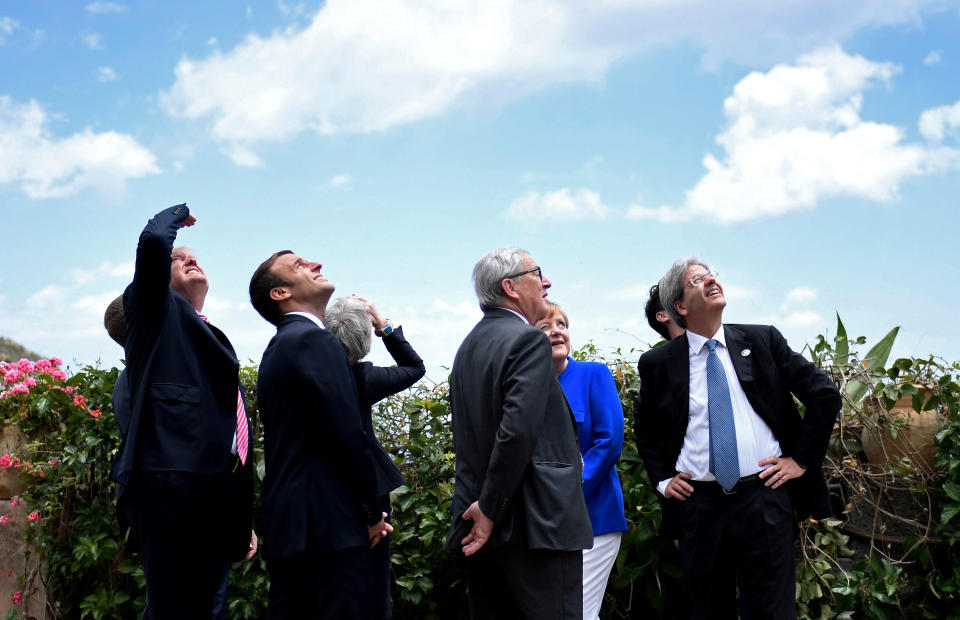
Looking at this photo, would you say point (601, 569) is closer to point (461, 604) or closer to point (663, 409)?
point (663, 409)

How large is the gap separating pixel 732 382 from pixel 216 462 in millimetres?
2234

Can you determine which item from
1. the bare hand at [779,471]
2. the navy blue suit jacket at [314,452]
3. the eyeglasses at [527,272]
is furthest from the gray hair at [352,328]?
the bare hand at [779,471]

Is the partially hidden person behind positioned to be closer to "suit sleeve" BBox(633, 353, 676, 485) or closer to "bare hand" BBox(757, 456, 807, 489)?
"suit sleeve" BBox(633, 353, 676, 485)

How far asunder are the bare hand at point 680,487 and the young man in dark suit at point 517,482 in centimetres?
91

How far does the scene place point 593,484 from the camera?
388 cm

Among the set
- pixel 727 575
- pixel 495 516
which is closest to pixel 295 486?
pixel 495 516

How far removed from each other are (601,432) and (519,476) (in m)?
1.18

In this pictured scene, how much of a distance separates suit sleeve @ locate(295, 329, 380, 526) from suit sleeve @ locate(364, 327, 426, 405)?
1024mm

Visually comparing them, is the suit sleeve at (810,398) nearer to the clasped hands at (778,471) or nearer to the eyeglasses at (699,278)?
the clasped hands at (778,471)

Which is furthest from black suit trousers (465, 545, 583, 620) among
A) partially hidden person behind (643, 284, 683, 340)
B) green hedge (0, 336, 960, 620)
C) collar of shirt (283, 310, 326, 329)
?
partially hidden person behind (643, 284, 683, 340)

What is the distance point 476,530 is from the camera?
2.92m

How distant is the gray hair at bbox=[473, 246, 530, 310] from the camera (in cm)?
325

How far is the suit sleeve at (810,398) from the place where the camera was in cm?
365

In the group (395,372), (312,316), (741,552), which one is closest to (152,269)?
(312,316)
